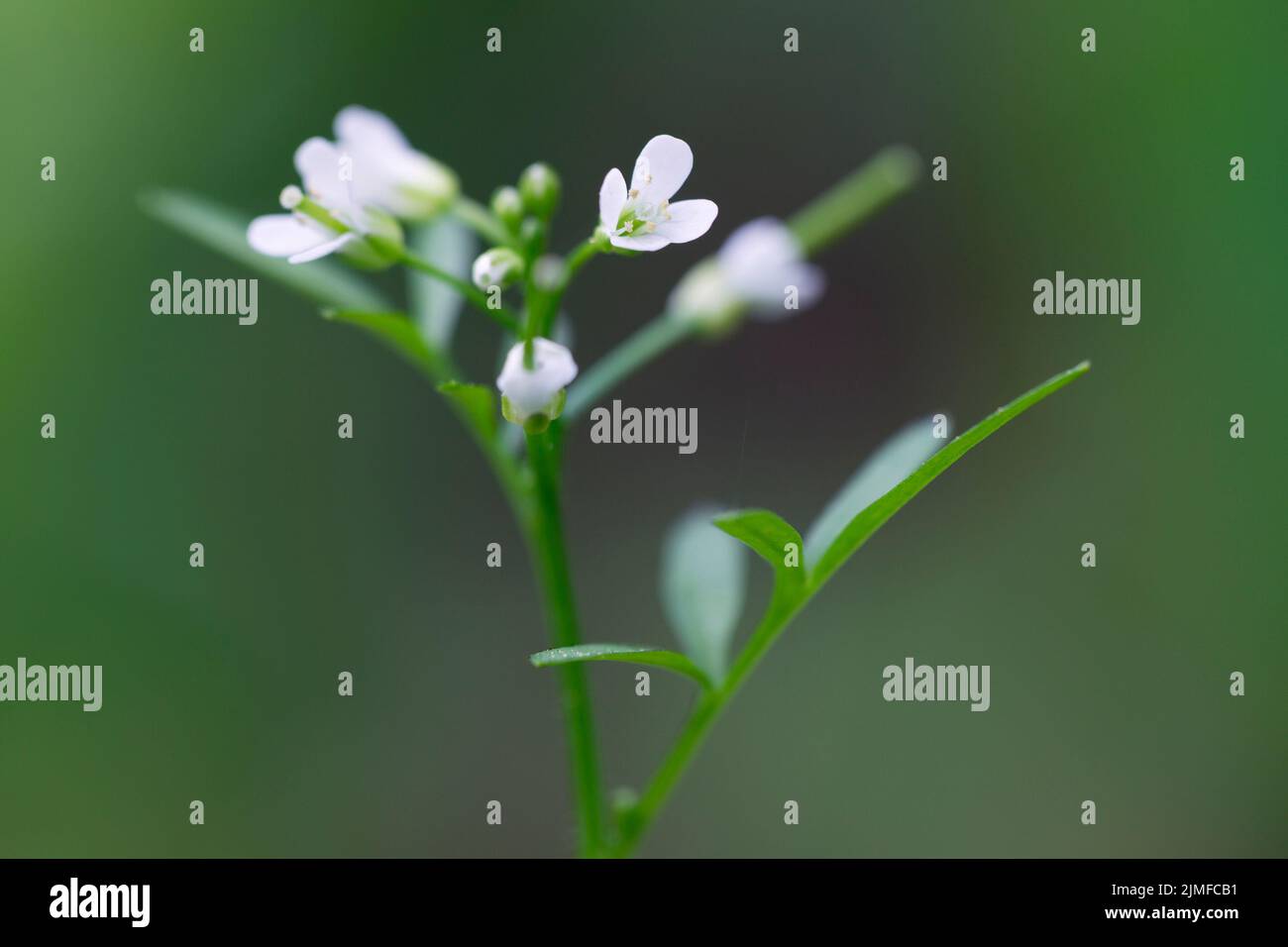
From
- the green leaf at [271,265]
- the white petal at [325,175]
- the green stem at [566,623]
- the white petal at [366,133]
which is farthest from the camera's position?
the green leaf at [271,265]

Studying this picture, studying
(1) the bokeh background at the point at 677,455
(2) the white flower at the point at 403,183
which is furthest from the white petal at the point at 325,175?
(1) the bokeh background at the point at 677,455

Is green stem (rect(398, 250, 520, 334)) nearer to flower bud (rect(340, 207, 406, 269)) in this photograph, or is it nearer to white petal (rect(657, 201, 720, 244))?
flower bud (rect(340, 207, 406, 269))

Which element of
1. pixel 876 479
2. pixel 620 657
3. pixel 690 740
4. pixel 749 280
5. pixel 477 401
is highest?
pixel 749 280

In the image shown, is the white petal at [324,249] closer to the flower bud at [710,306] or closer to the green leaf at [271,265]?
the green leaf at [271,265]

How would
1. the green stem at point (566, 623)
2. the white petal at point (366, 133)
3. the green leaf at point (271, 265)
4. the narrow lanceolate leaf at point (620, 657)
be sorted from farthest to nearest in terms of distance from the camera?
1. the green leaf at point (271, 265)
2. the white petal at point (366, 133)
3. the green stem at point (566, 623)
4. the narrow lanceolate leaf at point (620, 657)

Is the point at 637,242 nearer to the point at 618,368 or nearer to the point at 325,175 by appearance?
the point at 618,368

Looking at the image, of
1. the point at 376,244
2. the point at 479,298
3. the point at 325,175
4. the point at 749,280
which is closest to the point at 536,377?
the point at 479,298
